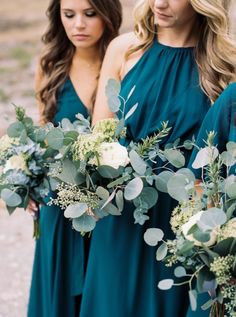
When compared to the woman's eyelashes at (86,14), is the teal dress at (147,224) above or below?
below

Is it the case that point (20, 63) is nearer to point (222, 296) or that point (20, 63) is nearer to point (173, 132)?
point (173, 132)

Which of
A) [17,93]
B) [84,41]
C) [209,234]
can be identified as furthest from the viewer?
[17,93]

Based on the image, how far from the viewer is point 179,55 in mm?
3666

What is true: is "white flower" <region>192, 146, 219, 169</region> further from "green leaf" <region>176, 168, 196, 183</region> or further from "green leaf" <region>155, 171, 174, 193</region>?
"green leaf" <region>155, 171, 174, 193</region>

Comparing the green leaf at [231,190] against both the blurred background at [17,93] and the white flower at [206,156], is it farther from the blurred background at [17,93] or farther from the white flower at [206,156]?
the blurred background at [17,93]

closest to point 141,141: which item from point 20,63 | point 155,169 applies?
point 155,169

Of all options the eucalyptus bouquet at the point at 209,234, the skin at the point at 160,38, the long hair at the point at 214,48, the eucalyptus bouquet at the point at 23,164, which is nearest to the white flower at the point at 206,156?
the eucalyptus bouquet at the point at 209,234

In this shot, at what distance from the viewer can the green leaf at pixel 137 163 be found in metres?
3.25

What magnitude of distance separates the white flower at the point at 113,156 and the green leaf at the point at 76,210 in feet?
0.80

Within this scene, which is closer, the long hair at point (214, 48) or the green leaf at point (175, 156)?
the green leaf at point (175, 156)

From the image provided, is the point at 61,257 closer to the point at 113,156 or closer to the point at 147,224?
the point at 147,224

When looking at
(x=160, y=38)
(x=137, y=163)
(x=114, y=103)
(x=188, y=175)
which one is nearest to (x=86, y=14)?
(x=160, y=38)

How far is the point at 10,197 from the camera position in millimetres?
3615

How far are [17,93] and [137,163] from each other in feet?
29.4
